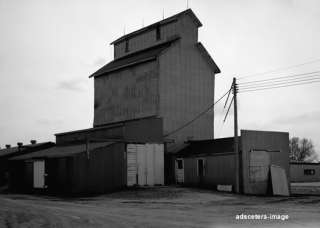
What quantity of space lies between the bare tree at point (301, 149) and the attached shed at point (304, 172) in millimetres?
50680

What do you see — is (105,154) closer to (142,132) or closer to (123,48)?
(142,132)

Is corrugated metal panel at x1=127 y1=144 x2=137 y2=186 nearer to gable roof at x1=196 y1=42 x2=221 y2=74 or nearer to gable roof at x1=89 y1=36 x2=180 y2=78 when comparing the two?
gable roof at x1=89 y1=36 x2=180 y2=78

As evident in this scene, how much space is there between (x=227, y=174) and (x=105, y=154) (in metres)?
9.74

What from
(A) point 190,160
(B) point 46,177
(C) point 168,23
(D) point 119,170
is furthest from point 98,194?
(C) point 168,23

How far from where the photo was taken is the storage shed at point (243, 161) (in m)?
35.6

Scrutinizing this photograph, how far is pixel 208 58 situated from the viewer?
49688mm

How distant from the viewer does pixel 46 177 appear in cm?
3722

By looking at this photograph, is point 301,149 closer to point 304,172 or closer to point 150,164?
point 304,172

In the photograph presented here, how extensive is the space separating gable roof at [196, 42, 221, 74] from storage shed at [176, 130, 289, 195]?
39.2 feet

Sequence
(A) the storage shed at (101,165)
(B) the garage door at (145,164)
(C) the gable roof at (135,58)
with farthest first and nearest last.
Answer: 1. (C) the gable roof at (135,58)
2. (B) the garage door at (145,164)
3. (A) the storage shed at (101,165)

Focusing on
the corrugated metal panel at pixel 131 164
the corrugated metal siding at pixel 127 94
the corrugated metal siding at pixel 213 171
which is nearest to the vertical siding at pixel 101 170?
the corrugated metal panel at pixel 131 164

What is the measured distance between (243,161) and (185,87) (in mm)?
Answer: 13601

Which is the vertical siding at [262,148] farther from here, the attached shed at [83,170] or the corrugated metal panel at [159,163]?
the attached shed at [83,170]

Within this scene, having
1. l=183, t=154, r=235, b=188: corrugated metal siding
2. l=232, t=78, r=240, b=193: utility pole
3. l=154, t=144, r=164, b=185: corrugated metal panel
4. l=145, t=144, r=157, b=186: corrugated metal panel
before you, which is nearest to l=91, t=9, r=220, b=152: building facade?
l=154, t=144, r=164, b=185: corrugated metal panel
